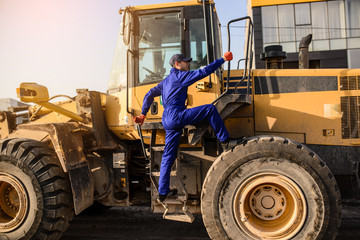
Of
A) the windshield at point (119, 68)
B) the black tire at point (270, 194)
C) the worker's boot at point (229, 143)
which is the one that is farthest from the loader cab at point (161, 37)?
the black tire at point (270, 194)

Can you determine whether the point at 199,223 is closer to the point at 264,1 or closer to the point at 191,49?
the point at 191,49

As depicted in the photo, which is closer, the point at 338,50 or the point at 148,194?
the point at 148,194

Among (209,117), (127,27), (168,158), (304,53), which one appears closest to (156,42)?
(127,27)

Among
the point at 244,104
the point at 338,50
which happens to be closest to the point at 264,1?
the point at 338,50

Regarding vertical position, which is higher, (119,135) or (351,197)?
(119,135)

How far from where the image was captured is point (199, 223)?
5297 millimetres

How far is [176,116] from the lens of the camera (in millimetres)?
3869

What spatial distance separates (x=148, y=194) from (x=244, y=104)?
6.83ft

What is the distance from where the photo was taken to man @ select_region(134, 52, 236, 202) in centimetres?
381

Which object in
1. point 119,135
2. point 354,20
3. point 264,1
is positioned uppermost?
point 264,1

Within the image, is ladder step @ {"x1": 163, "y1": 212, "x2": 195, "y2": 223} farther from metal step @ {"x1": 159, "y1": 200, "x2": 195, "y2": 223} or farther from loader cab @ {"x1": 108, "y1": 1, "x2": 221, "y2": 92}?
loader cab @ {"x1": 108, "y1": 1, "x2": 221, "y2": 92}

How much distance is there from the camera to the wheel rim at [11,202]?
4.12m

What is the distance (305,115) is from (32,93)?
374 cm

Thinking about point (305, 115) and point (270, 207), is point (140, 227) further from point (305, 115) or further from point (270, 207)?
point (305, 115)
